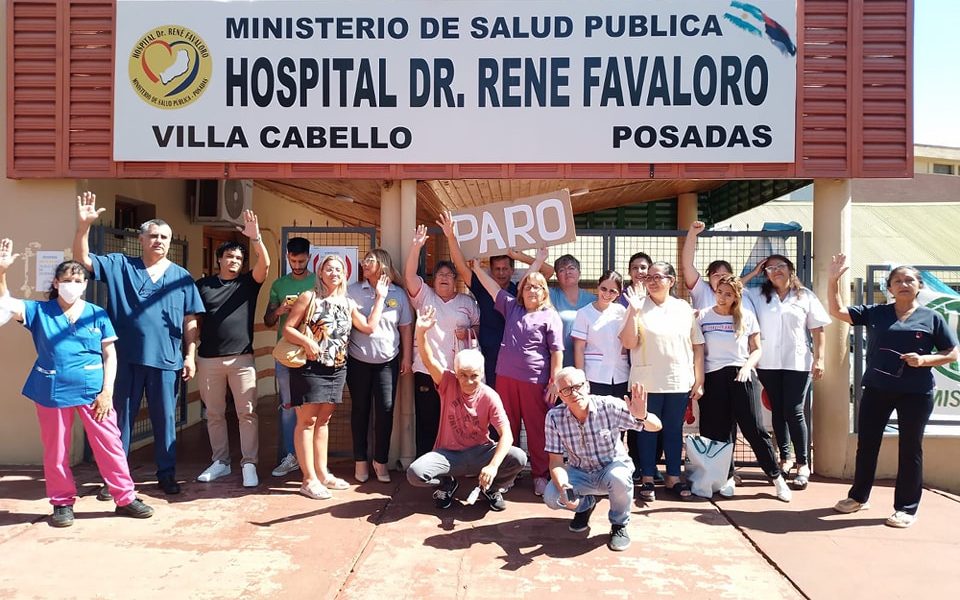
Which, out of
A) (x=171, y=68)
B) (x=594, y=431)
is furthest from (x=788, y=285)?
(x=171, y=68)

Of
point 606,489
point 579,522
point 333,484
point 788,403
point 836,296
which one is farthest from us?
point 788,403

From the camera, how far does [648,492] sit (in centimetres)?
510

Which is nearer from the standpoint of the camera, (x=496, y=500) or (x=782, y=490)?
(x=496, y=500)

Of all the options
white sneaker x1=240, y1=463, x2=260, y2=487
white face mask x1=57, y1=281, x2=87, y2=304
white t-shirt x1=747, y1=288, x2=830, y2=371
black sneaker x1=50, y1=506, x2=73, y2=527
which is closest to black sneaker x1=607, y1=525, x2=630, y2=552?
white t-shirt x1=747, y1=288, x2=830, y2=371

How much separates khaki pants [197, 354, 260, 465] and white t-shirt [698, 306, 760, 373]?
143 inches

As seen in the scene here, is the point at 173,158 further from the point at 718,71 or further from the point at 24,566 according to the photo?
the point at 718,71

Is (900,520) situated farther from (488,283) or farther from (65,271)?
(65,271)

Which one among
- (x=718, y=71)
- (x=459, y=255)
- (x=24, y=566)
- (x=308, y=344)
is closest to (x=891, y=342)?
(x=718, y=71)

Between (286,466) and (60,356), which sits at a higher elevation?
(60,356)

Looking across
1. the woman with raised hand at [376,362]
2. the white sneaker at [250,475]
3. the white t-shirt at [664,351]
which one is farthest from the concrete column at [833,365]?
the white sneaker at [250,475]

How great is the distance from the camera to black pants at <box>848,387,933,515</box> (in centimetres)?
466

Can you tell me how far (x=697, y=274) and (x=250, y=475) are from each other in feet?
12.9

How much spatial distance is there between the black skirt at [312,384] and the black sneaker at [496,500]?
138cm

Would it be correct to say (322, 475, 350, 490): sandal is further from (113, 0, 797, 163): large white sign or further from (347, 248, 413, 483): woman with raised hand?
(113, 0, 797, 163): large white sign
